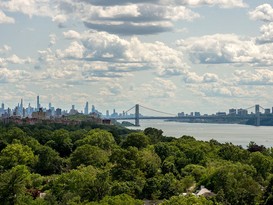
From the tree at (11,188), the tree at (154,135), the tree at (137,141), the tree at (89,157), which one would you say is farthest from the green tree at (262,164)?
the tree at (154,135)

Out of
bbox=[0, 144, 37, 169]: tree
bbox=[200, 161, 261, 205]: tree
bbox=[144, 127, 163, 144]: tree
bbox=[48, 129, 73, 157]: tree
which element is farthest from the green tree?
bbox=[144, 127, 163, 144]: tree

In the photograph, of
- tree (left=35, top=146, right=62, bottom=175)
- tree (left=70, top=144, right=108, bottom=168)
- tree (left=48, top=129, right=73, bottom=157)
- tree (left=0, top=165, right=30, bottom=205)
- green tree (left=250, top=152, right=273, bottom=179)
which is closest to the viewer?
tree (left=0, top=165, right=30, bottom=205)

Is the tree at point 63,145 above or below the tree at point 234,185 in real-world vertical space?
above

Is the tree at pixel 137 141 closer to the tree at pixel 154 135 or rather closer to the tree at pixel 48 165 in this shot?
the tree at pixel 48 165

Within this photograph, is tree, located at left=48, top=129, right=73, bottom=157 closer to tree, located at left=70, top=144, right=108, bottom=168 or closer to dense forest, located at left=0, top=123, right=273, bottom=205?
dense forest, located at left=0, top=123, right=273, bottom=205

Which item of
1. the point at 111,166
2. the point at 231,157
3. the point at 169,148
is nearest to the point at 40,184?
the point at 111,166

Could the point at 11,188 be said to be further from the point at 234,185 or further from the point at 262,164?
the point at 262,164

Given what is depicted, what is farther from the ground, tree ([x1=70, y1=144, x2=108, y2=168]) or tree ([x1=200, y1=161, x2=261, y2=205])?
tree ([x1=70, y1=144, x2=108, y2=168])

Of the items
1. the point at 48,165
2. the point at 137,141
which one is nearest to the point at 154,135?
the point at 137,141

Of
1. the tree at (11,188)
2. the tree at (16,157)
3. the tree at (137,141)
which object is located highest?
the tree at (137,141)
